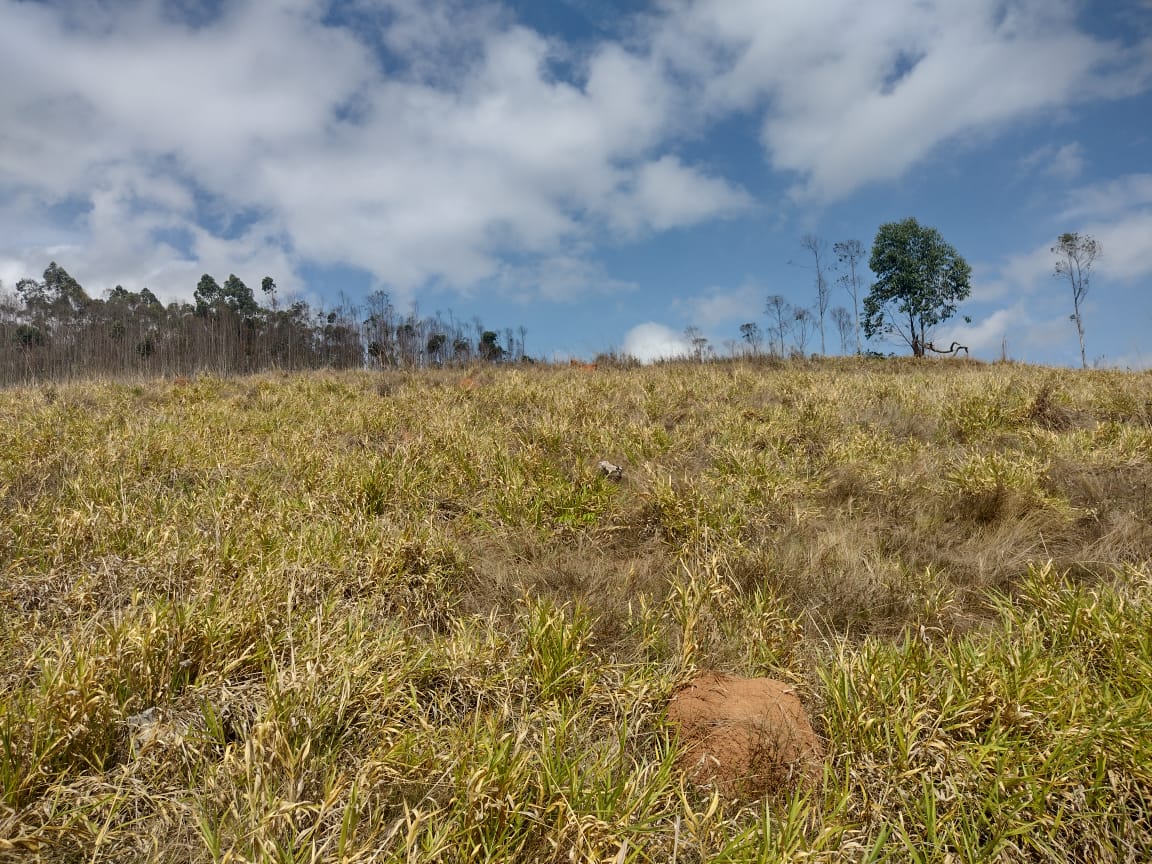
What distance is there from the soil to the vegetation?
0.07m

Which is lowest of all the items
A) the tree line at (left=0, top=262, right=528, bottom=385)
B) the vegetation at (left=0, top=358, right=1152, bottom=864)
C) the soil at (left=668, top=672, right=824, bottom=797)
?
the soil at (left=668, top=672, right=824, bottom=797)

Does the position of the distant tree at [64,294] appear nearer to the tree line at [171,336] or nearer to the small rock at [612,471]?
the tree line at [171,336]

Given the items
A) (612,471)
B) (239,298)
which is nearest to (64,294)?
(239,298)

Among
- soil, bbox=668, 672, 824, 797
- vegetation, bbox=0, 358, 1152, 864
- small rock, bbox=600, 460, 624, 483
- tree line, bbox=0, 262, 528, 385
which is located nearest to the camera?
vegetation, bbox=0, 358, 1152, 864

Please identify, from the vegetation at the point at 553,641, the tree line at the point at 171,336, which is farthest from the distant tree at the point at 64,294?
the vegetation at the point at 553,641

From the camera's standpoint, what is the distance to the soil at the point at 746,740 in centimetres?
189

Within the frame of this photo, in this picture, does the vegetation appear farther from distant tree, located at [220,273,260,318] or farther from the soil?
distant tree, located at [220,273,260,318]

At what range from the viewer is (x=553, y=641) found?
7.77 ft

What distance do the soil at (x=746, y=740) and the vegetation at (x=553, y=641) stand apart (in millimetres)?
69

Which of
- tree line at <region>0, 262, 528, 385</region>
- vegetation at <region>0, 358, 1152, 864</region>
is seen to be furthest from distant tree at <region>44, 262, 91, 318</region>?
vegetation at <region>0, 358, 1152, 864</region>

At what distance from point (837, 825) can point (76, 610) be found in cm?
315

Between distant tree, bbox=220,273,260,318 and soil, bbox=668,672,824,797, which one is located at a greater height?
distant tree, bbox=220,273,260,318

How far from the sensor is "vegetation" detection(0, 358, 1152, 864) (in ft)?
5.33

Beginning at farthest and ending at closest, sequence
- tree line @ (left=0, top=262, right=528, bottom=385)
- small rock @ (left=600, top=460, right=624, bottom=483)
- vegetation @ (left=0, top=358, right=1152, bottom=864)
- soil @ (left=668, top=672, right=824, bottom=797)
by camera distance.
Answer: tree line @ (left=0, top=262, right=528, bottom=385) < small rock @ (left=600, top=460, right=624, bottom=483) < soil @ (left=668, top=672, right=824, bottom=797) < vegetation @ (left=0, top=358, right=1152, bottom=864)
